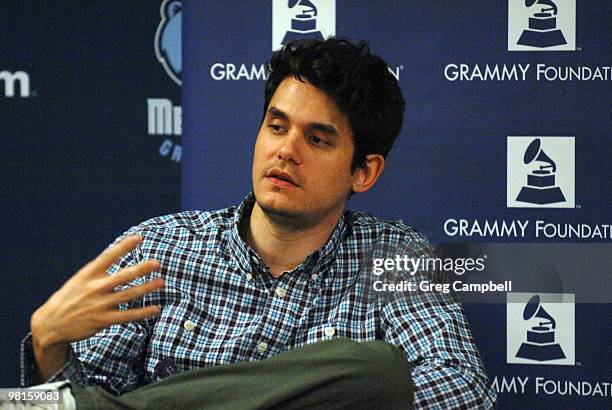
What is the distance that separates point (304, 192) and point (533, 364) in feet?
2.45

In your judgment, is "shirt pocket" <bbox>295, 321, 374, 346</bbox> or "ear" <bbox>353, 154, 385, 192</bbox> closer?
"shirt pocket" <bbox>295, 321, 374, 346</bbox>

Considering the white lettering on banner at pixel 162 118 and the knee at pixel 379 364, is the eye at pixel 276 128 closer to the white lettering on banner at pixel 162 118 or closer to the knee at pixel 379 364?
the knee at pixel 379 364

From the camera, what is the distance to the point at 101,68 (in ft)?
10.7

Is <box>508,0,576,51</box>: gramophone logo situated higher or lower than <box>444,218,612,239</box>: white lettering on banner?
higher

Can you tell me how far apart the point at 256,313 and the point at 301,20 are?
0.77 metres

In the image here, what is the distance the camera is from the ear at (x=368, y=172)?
213 centimetres

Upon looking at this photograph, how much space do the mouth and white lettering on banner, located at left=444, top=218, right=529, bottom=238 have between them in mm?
502

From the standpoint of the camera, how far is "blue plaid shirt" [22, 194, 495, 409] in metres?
A: 1.86

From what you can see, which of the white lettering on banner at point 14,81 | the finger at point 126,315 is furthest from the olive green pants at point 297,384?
the white lettering on banner at point 14,81

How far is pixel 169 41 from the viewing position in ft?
10.8

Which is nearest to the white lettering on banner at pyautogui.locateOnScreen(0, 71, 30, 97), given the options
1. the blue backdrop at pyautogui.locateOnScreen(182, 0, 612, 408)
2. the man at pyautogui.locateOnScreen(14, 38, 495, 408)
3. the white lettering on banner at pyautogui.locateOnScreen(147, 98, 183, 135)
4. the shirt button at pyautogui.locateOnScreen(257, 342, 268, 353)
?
the white lettering on banner at pyautogui.locateOnScreen(147, 98, 183, 135)

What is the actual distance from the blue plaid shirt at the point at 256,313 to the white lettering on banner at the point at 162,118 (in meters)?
1.24

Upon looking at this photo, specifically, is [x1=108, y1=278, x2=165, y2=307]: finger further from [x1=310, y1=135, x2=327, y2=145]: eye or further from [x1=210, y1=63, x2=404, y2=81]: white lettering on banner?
[x1=210, y1=63, x2=404, y2=81]: white lettering on banner

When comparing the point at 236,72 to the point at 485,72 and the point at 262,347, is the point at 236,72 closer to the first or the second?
the point at 485,72
